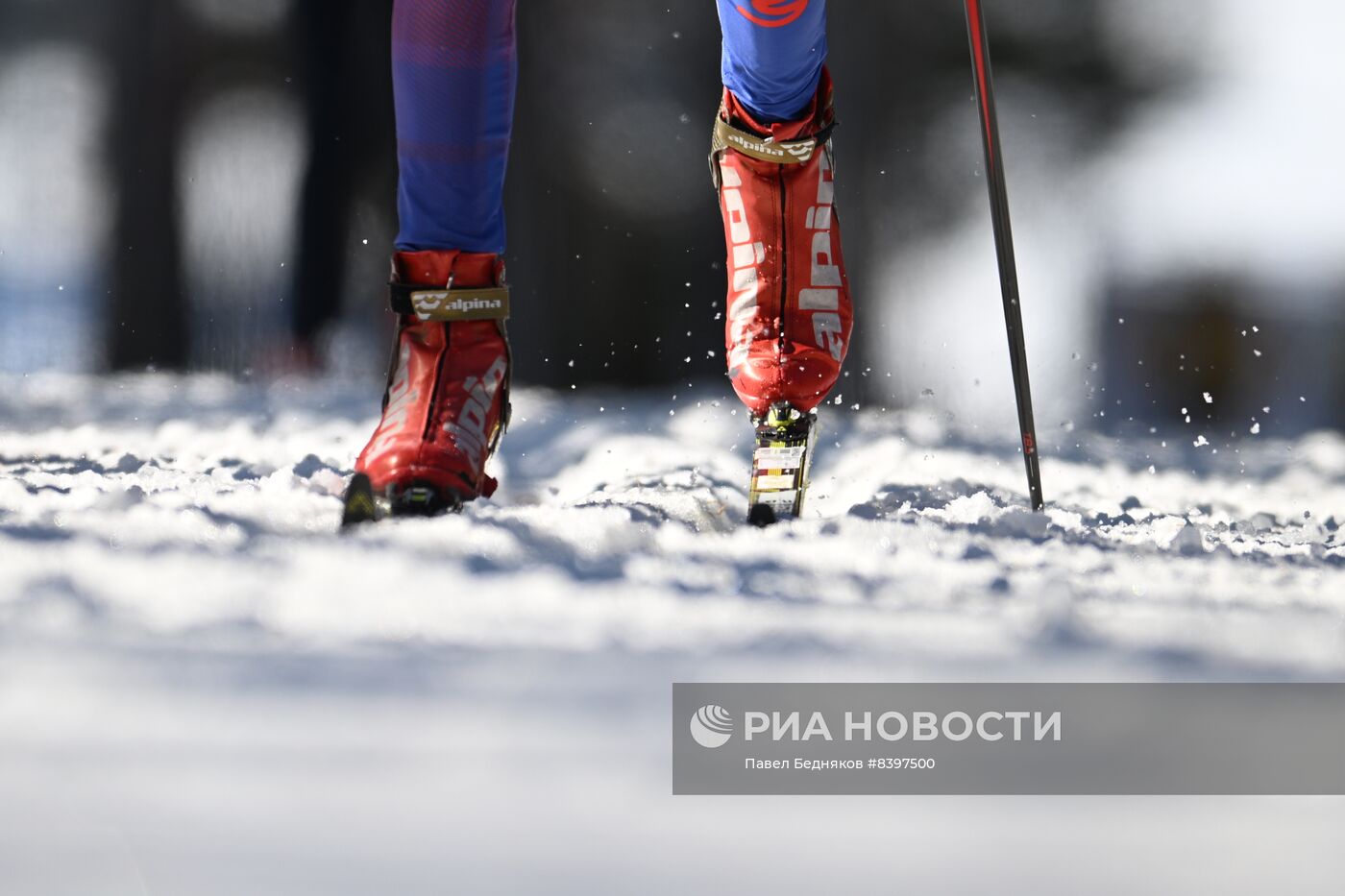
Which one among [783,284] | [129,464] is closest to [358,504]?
[783,284]

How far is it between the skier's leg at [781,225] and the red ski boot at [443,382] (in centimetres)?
21

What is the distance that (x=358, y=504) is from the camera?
0.81m

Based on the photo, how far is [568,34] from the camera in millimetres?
2309

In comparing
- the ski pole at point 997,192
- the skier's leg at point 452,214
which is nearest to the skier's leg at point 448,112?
the skier's leg at point 452,214

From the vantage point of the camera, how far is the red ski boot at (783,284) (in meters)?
0.98

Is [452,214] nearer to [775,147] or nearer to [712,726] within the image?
[775,147]

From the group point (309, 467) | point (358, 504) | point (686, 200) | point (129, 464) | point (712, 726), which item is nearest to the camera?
point (712, 726)

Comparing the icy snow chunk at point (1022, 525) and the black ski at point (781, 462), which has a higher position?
the black ski at point (781, 462)

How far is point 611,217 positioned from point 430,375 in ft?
4.52

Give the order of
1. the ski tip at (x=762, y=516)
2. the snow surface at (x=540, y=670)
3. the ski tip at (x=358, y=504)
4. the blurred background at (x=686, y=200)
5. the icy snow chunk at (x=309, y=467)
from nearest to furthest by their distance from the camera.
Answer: the snow surface at (x=540, y=670)
the ski tip at (x=358, y=504)
the ski tip at (x=762, y=516)
the icy snow chunk at (x=309, y=467)
the blurred background at (x=686, y=200)

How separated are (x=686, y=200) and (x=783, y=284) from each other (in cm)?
130

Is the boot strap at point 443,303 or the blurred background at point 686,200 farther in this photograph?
the blurred background at point 686,200

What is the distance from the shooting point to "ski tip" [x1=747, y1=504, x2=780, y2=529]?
93cm

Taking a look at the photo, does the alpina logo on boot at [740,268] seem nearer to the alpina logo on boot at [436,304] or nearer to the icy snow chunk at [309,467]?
the alpina logo on boot at [436,304]
